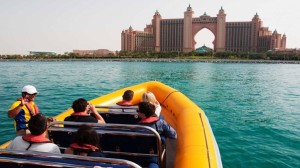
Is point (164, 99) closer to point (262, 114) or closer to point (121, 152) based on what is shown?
point (121, 152)

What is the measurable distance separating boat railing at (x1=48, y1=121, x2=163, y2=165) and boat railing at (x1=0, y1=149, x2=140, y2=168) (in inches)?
35.1

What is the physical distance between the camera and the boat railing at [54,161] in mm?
2396

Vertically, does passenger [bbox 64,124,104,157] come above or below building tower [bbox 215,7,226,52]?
below

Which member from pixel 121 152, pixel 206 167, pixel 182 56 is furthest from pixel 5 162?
pixel 182 56

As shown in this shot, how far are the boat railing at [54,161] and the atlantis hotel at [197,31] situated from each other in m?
135

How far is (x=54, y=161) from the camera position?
8.12ft

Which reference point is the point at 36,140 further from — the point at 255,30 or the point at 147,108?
the point at 255,30

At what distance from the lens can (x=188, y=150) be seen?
3520mm

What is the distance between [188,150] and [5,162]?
2022 millimetres

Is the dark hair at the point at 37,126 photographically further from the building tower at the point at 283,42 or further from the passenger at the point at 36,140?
the building tower at the point at 283,42

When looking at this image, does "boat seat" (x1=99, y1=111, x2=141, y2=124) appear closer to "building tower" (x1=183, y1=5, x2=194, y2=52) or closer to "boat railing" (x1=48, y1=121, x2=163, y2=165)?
"boat railing" (x1=48, y1=121, x2=163, y2=165)

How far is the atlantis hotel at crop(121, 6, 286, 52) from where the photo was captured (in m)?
132

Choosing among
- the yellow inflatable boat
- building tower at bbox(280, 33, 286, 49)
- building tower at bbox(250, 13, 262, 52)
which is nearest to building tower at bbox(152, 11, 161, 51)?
building tower at bbox(250, 13, 262, 52)

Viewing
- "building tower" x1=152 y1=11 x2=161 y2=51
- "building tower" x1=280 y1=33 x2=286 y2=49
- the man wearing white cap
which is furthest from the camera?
"building tower" x1=152 y1=11 x2=161 y2=51
